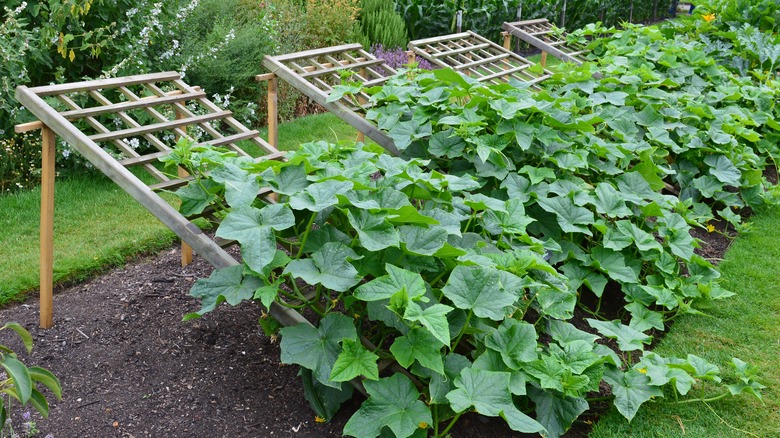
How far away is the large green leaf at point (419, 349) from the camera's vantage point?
225 centimetres

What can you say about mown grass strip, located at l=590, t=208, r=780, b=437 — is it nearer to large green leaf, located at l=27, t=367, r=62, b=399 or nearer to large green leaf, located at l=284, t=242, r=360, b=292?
large green leaf, located at l=284, t=242, r=360, b=292

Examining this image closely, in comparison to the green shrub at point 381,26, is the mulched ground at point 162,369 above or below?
below

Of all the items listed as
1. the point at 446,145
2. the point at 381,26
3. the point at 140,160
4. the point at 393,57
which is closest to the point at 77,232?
the point at 140,160

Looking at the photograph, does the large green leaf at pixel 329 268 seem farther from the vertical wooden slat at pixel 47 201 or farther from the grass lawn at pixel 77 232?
the grass lawn at pixel 77 232

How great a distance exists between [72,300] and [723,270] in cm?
334

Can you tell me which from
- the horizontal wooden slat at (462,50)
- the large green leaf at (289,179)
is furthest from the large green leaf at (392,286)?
the horizontal wooden slat at (462,50)

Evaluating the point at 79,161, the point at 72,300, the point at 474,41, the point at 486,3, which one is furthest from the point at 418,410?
the point at 486,3

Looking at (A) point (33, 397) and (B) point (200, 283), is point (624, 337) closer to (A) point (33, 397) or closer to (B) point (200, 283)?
(B) point (200, 283)

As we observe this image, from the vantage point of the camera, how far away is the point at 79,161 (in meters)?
4.80

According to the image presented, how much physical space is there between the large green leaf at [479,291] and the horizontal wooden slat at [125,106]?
1654 millimetres

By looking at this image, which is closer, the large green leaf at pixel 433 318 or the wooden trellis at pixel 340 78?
the large green leaf at pixel 433 318

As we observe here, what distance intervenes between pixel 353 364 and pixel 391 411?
0.19m

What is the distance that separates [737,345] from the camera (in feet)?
10.5

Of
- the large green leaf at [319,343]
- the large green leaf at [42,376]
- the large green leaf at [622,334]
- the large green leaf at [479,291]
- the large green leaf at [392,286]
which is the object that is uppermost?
the large green leaf at [392,286]
